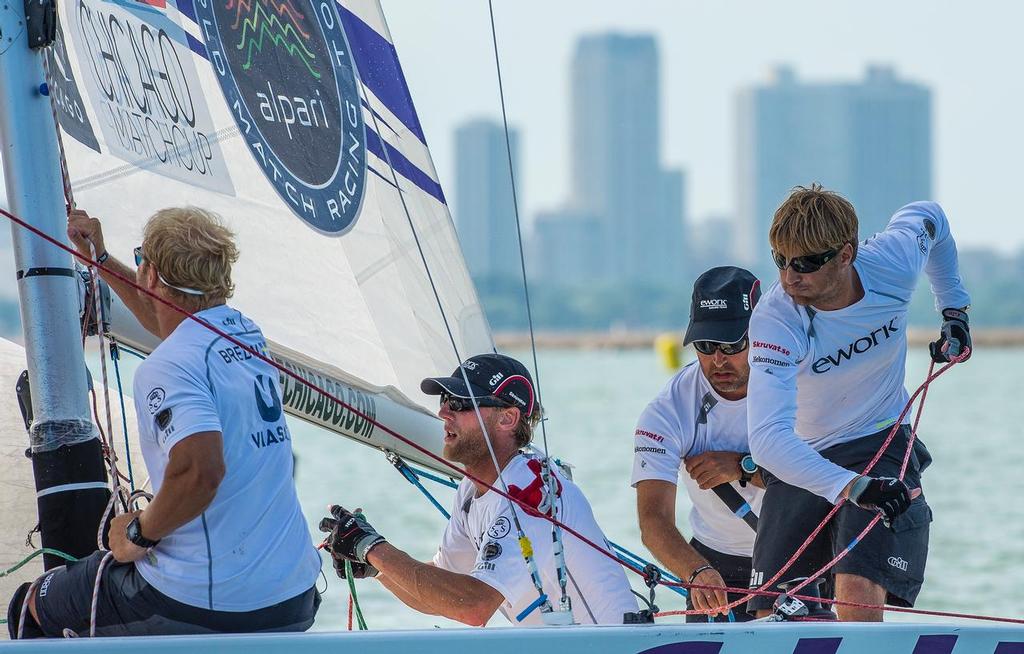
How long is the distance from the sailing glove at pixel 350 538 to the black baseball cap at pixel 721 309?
36.6 inches

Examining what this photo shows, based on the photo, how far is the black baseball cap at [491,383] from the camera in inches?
115

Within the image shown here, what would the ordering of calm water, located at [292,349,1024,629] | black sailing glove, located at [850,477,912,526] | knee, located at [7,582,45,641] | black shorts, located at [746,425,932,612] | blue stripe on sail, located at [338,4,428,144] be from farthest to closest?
calm water, located at [292,349,1024,629], blue stripe on sail, located at [338,4,428,144], black shorts, located at [746,425,932,612], black sailing glove, located at [850,477,912,526], knee, located at [7,582,45,641]

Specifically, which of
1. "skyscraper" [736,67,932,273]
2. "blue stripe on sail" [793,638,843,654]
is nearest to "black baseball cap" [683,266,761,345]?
"blue stripe on sail" [793,638,843,654]

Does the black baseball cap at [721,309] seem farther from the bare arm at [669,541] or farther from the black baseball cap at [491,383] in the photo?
the black baseball cap at [491,383]

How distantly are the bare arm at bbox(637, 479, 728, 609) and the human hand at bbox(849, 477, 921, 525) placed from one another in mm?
444

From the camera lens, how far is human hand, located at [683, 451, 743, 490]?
3379 millimetres

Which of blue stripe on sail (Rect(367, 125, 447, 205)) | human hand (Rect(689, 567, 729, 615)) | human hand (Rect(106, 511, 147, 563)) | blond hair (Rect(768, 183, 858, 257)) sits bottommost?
human hand (Rect(689, 567, 729, 615))

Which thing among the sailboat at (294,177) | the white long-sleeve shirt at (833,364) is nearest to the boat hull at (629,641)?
the white long-sleeve shirt at (833,364)

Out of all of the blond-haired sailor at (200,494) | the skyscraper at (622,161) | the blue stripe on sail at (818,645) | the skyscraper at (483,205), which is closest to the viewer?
the blond-haired sailor at (200,494)

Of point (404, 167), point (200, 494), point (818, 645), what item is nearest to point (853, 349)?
point (818, 645)

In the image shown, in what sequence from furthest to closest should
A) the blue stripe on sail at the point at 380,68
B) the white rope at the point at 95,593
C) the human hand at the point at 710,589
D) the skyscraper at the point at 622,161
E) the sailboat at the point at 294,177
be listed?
the skyscraper at the point at 622,161 < the blue stripe on sail at the point at 380,68 < the sailboat at the point at 294,177 < the human hand at the point at 710,589 < the white rope at the point at 95,593

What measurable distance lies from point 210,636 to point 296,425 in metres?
20.4

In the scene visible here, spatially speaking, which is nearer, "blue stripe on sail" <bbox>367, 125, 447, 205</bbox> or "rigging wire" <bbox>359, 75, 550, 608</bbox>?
"rigging wire" <bbox>359, 75, 550, 608</bbox>

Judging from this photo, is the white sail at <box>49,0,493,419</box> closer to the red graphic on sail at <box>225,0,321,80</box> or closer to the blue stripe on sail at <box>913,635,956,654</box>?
the red graphic on sail at <box>225,0,321,80</box>
